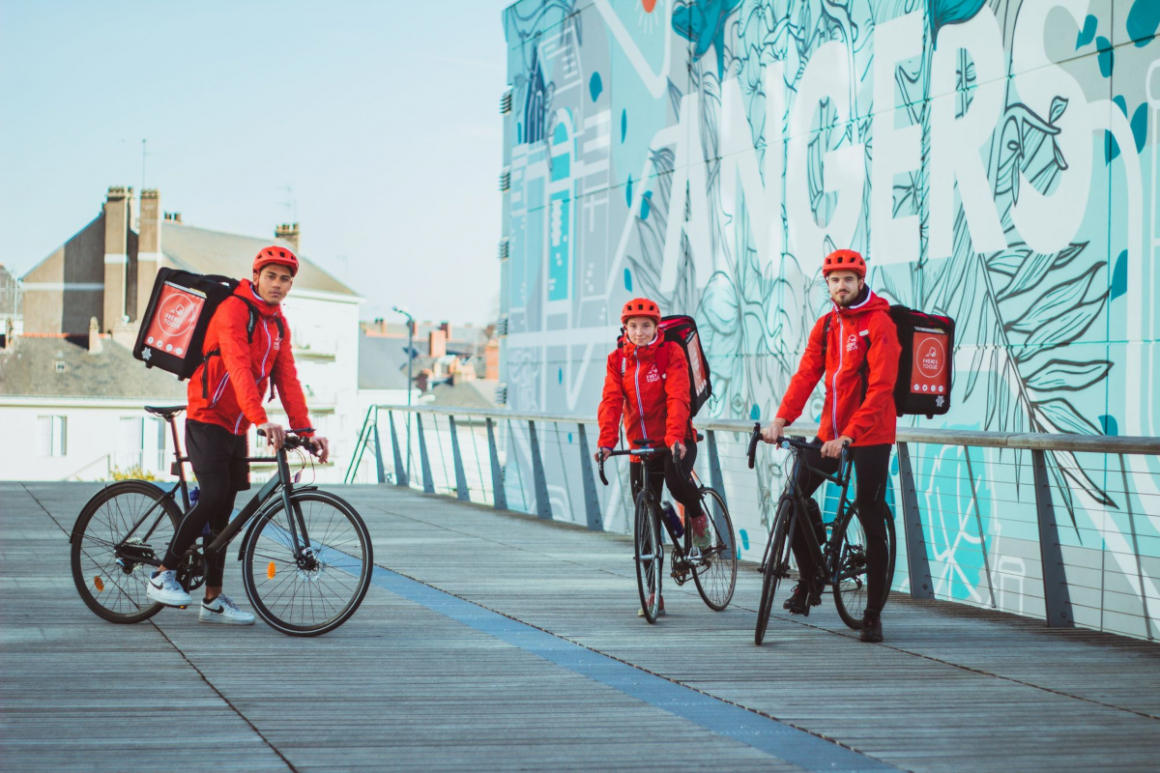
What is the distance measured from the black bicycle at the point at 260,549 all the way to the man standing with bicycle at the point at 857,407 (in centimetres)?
213

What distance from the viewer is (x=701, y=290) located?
17.0m

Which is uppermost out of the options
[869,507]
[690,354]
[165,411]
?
[690,354]

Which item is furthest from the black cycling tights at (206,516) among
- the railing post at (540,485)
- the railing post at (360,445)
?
the railing post at (360,445)

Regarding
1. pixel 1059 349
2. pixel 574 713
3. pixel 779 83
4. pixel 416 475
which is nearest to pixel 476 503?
pixel 416 475

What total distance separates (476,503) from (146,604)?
9.55 meters

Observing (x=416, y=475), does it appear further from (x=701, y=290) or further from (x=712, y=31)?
(x=712, y=31)

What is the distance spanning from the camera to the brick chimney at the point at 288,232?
232 ft

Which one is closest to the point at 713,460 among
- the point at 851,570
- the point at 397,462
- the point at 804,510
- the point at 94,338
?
the point at 851,570

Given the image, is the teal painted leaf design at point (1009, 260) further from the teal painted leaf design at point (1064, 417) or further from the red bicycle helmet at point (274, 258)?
the red bicycle helmet at point (274, 258)

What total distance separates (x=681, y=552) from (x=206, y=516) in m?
2.58

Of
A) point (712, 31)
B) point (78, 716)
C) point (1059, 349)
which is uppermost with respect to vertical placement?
point (712, 31)

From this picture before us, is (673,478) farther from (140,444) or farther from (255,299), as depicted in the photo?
(140,444)

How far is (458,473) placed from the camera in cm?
1711

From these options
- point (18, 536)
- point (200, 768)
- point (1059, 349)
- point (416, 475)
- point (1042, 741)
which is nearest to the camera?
point (200, 768)
